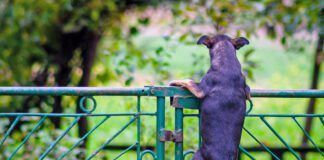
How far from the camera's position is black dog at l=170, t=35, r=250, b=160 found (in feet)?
11.2

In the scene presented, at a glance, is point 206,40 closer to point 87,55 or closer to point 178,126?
point 178,126

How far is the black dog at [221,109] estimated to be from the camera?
3.41 m

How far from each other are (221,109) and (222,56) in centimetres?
39

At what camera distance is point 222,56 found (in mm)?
3713

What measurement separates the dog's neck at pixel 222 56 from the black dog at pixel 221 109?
0.02 m

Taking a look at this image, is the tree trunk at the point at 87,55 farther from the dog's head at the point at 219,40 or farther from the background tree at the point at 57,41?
the dog's head at the point at 219,40

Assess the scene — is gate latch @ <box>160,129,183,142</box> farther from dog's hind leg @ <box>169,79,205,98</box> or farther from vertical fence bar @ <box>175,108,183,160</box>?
dog's hind leg @ <box>169,79,205,98</box>

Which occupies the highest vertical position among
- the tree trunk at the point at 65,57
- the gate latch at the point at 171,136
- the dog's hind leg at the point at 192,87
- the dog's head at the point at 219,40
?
the tree trunk at the point at 65,57

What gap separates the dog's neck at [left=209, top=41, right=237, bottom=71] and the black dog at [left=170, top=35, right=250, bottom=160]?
0.02 meters

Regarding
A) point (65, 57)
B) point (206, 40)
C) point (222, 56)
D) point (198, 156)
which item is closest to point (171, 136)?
point (198, 156)

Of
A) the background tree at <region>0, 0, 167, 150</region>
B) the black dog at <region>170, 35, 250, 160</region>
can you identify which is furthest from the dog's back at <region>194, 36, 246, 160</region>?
the background tree at <region>0, 0, 167, 150</region>

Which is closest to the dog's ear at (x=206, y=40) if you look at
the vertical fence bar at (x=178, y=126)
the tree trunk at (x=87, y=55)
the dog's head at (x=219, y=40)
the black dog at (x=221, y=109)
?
the dog's head at (x=219, y=40)

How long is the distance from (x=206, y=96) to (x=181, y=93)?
0.52 feet

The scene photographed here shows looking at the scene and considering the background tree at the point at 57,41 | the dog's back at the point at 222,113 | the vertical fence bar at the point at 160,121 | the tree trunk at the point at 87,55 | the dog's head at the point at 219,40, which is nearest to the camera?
the dog's back at the point at 222,113
